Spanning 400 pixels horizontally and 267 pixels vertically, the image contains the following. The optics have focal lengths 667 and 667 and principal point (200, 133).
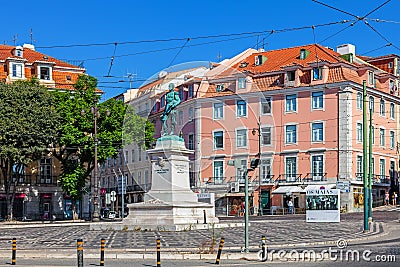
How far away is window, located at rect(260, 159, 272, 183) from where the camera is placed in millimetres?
66312

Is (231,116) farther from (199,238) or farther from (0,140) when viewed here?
(0,140)

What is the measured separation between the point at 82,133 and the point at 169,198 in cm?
2527

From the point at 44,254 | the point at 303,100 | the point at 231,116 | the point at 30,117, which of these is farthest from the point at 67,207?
the point at 44,254

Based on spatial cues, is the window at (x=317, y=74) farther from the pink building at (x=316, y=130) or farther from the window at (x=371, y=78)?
the window at (x=371, y=78)

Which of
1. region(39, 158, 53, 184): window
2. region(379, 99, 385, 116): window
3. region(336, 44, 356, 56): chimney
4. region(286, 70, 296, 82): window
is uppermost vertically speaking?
region(336, 44, 356, 56): chimney

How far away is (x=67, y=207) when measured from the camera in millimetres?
68000

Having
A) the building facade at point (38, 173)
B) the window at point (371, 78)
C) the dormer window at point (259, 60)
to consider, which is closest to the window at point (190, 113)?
the building facade at point (38, 173)

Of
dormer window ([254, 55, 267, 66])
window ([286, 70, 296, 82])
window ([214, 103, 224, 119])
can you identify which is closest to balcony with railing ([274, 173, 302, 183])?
window ([286, 70, 296, 82])

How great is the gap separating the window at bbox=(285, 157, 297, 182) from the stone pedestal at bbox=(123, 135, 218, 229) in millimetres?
30183

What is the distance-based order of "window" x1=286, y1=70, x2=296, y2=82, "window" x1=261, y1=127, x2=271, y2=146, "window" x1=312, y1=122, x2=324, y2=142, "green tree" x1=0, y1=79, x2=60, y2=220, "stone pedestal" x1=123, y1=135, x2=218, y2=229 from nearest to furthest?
"stone pedestal" x1=123, y1=135, x2=218, y2=229 → "green tree" x1=0, y1=79, x2=60, y2=220 → "window" x1=261, y1=127, x2=271, y2=146 → "window" x1=312, y1=122, x2=324, y2=142 → "window" x1=286, y1=70, x2=296, y2=82

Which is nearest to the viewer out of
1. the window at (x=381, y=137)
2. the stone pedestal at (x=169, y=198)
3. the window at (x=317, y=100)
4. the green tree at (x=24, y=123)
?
the stone pedestal at (x=169, y=198)

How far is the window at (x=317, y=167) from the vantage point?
64.9m

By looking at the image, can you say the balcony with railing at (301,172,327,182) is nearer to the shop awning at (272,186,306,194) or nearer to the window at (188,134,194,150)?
the shop awning at (272,186,306,194)

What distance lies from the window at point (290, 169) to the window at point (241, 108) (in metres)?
25.4
